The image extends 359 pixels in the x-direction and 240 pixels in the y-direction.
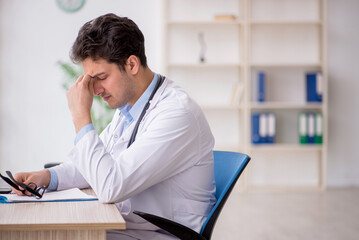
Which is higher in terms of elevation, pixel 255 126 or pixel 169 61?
pixel 169 61

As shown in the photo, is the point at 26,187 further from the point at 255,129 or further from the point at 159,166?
the point at 255,129

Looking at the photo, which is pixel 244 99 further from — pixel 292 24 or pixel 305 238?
pixel 305 238

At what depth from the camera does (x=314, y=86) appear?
17.1 ft

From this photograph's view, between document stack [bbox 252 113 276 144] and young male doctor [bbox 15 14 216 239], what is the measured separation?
11.6 feet

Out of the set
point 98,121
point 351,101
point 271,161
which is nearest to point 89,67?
point 98,121

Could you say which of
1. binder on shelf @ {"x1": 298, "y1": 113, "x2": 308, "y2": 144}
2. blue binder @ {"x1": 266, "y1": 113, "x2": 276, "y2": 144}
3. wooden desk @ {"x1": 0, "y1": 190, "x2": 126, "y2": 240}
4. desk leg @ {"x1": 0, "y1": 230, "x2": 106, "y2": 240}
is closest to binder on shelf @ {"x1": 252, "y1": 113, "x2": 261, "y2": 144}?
blue binder @ {"x1": 266, "y1": 113, "x2": 276, "y2": 144}

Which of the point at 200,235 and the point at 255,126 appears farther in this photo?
the point at 255,126

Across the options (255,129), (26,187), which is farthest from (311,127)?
(26,187)

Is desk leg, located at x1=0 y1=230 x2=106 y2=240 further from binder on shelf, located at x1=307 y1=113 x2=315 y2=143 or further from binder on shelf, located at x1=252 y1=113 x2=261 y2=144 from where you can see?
binder on shelf, located at x1=307 y1=113 x2=315 y2=143

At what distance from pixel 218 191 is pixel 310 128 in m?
3.67

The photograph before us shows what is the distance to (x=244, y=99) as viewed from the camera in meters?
5.18

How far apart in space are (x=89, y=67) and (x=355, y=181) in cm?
460

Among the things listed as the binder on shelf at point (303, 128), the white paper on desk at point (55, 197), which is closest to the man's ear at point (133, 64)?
the white paper on desk at point (55, 197)

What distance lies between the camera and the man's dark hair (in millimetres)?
1573
